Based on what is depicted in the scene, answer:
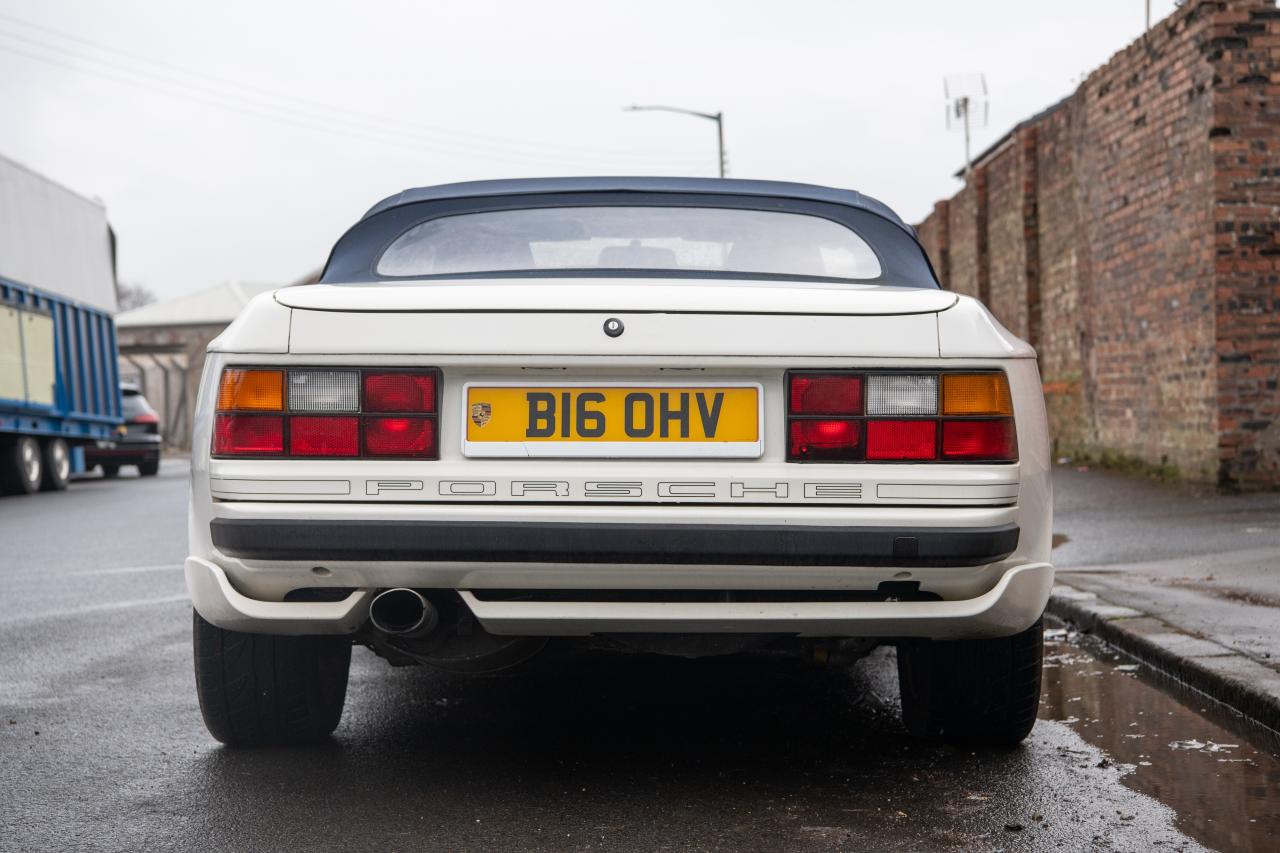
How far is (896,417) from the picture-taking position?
3.21 meters

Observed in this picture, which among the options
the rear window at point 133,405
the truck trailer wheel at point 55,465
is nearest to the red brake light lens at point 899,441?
the truck trailer wheel at point 55,465

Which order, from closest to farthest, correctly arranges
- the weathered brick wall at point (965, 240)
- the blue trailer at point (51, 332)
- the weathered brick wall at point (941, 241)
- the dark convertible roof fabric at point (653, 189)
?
the dark convertible roof fabric at point (653, 189)
the blue trailer at point (51, 332)
the weathered brick wall at point (965, 240)
the weathered brick wall at point (941, 241)

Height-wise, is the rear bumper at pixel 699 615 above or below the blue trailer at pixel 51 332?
below

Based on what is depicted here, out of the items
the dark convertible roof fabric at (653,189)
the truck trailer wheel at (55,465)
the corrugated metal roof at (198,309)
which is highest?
the corrugated metal roof at (198,309)

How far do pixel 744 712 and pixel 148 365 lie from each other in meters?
63.0

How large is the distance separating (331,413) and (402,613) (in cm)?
49

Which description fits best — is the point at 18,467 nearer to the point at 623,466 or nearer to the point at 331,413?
the point at 331,413

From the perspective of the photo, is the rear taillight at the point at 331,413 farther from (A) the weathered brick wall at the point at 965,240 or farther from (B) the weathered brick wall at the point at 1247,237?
(A) the weathered brick wall at the point at 965,240

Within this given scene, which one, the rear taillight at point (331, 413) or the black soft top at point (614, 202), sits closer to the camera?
the rear taillight at point (331, 413)

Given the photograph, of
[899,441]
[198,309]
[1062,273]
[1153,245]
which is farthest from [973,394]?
[198,309]

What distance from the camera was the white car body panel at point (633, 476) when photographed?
124 inches

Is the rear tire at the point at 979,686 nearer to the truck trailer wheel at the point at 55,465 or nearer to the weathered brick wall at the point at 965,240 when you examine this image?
the weathered brick wall at the point at 965,240

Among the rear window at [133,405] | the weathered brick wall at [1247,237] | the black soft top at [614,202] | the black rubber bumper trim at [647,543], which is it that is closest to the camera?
the black rubber bumper trim at [647,543]

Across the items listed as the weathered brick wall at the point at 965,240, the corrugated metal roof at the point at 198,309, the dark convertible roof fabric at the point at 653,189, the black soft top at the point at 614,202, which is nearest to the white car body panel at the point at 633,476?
the black soft top at the point at 614,202
